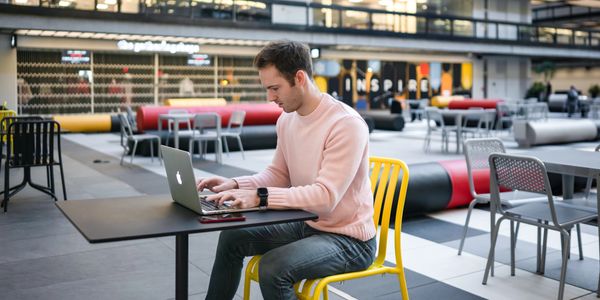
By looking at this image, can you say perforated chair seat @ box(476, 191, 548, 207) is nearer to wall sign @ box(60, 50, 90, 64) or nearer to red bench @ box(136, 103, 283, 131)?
red bench @ box(136, 103, 283, 131)

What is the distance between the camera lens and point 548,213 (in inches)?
134

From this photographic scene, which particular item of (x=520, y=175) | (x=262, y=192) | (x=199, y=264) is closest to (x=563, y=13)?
(x=520, y=175)

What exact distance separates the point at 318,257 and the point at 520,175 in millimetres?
1598

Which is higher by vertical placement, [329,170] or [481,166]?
[329,170]

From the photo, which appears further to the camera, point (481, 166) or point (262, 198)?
point (481, 166)

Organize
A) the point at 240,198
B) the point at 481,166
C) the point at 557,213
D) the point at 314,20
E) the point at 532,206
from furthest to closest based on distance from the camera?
1. the point at 314,20
2. the point at 481,166
3. the point at 532,206
4. the point at 557,213
5. the point at 240,198

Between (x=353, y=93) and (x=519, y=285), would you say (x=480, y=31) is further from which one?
(x=519, y=285)

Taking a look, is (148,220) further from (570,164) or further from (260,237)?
(570,164)

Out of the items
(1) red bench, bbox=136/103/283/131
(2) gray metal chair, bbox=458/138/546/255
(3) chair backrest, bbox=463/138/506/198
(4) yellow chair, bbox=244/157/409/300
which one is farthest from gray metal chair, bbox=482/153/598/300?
(1) red bench, bbox=136/103/283/131

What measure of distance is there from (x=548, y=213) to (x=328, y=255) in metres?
1.79

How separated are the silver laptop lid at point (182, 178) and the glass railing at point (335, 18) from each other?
13.4 meters

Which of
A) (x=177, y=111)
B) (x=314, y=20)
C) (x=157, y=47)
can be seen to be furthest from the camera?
(x=314, y=20)

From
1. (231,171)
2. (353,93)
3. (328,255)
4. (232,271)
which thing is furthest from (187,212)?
(353,93)

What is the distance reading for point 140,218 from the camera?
198cm
